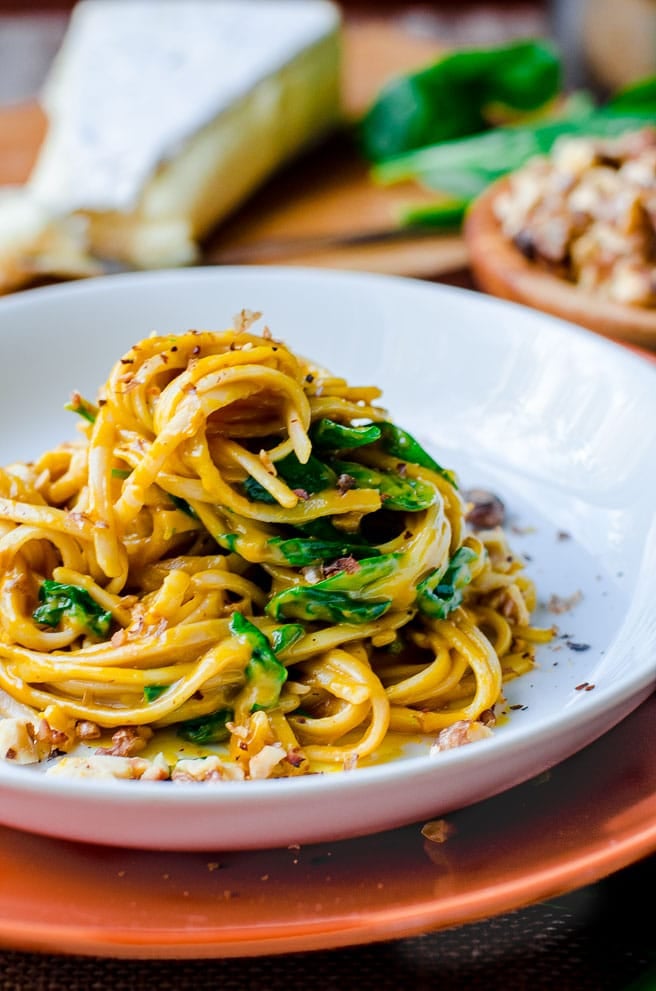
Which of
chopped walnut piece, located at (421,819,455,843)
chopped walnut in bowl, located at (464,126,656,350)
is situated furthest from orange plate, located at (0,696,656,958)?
chopped walnut in bowl, located at (464,126,656,350)

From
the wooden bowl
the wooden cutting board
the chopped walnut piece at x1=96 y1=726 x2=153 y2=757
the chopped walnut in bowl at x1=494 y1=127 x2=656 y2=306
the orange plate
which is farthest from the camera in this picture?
the wooden cutting board

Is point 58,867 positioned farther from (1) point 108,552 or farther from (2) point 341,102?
(2) point 341,102

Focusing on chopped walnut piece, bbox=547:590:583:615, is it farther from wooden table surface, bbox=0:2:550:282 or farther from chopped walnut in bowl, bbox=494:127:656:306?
wooden table surface, bbox=0:2:550:282

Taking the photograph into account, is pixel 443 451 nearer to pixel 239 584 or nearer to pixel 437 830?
pixel 239 584

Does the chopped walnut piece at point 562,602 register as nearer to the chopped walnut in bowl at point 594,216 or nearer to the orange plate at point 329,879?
the orange plate at point 329,879

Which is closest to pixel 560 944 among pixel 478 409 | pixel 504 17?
pixel 478 409

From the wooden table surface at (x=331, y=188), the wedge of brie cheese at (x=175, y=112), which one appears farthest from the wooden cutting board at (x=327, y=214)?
the wedge of brie cheese at (x=175, y=112)
